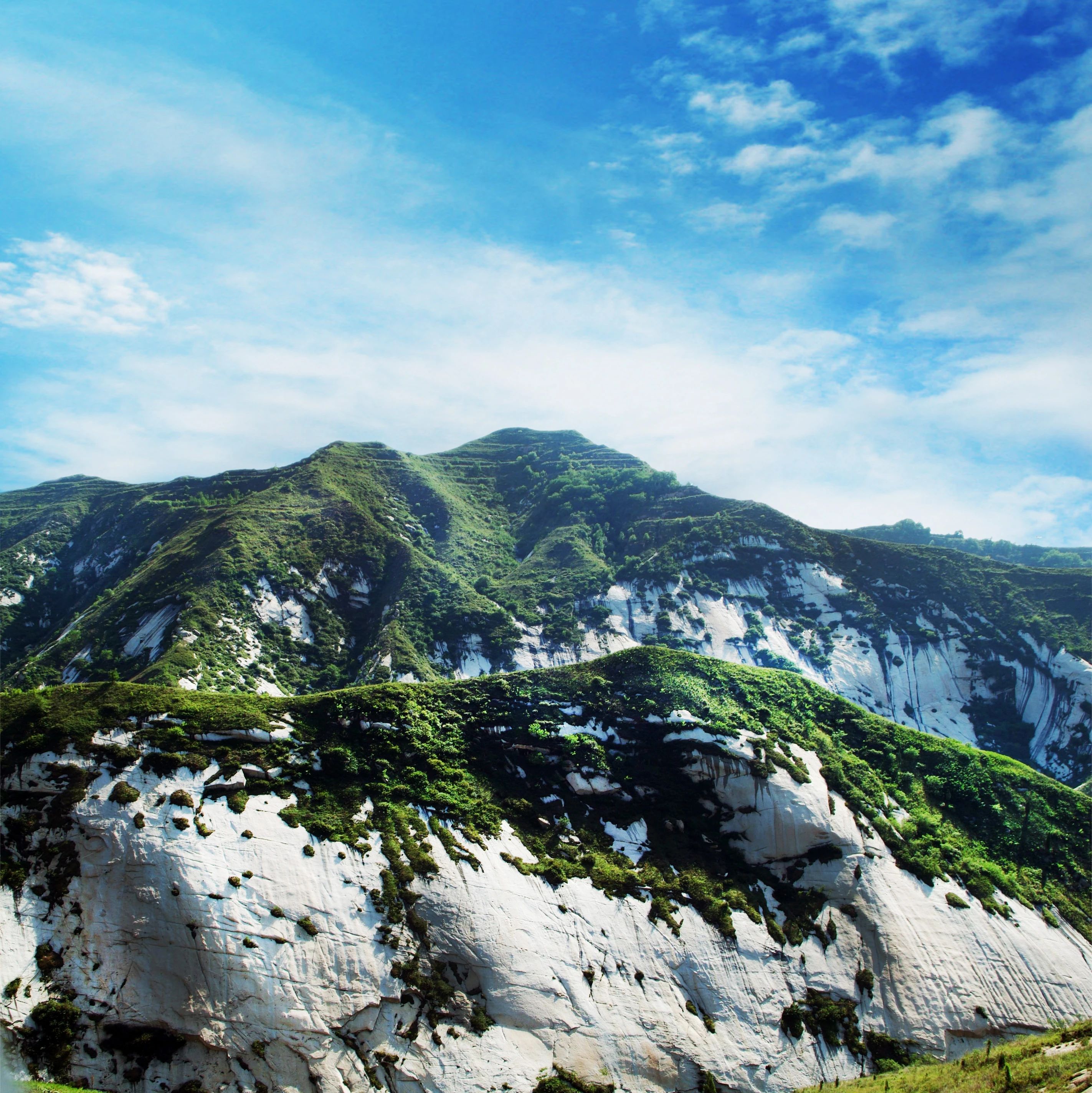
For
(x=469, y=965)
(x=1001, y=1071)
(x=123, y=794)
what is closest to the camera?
(x=1001, y=1071)

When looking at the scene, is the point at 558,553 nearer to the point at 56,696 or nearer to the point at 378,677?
the point at 378,677

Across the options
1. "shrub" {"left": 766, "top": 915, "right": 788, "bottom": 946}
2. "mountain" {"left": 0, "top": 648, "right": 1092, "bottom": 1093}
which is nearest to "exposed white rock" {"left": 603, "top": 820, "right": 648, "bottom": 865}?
"mountain" {"left": 0, "top": 648, "right": 1092, "bottom": 1093}

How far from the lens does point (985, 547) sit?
516ft

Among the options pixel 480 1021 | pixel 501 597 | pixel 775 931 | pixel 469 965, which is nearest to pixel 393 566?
pixel 501 597

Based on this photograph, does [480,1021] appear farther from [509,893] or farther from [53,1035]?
[53,1035]

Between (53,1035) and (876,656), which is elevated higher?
(876,656)

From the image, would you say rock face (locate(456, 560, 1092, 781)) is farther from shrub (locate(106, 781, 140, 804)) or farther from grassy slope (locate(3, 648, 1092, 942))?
shrub (locate(106, 781, 140, 804))

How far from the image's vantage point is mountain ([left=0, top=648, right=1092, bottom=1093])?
22359mm

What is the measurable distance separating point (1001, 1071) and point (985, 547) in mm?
157880

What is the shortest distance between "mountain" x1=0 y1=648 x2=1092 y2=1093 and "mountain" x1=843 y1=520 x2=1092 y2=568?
117 meters

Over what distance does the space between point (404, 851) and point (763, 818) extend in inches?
678

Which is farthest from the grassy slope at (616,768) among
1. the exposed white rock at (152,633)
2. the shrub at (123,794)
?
the exposed white rock at (152,633)

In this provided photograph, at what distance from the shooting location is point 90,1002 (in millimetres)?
21016

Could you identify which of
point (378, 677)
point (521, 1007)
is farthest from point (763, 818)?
point (378, 677)
